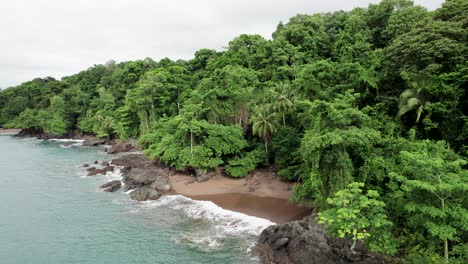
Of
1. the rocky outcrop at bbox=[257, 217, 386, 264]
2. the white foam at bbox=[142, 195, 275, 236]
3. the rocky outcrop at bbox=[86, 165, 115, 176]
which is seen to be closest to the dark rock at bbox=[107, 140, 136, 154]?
the rocky outcrop at bbox=[86, 165, 115, 176]

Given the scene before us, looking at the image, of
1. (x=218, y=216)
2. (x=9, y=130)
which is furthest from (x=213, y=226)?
(x=9, y=130)

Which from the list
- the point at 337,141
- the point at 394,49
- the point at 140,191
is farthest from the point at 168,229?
the point at 394,49

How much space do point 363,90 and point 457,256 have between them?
47.9ft

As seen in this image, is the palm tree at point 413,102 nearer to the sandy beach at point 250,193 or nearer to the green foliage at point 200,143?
the sandy beach at point 250,193

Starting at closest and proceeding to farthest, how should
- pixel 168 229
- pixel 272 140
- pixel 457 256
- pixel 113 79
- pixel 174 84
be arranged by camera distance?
pixel 457 256
pixel 168 229
pixel 272 140
pixel 174 84
pixel 113 79

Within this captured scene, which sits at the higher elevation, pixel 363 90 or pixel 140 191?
pixel 363 90

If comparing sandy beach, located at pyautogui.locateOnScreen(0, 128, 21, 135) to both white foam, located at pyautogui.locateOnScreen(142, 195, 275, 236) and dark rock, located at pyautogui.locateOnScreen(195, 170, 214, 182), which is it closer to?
dark rock, located at pyautogui.locateOnScreen(195, 170, 214, 182)

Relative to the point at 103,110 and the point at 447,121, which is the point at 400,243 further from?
the point at 103,110

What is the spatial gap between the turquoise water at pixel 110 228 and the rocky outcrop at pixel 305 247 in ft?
4.42

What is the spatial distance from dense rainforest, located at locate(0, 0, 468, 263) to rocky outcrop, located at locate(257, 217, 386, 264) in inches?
35.3

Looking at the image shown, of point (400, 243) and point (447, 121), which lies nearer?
point (400, 243)

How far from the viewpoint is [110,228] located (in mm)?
21938

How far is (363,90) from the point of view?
2428 centimetres

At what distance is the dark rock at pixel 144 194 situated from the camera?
27422 mm
